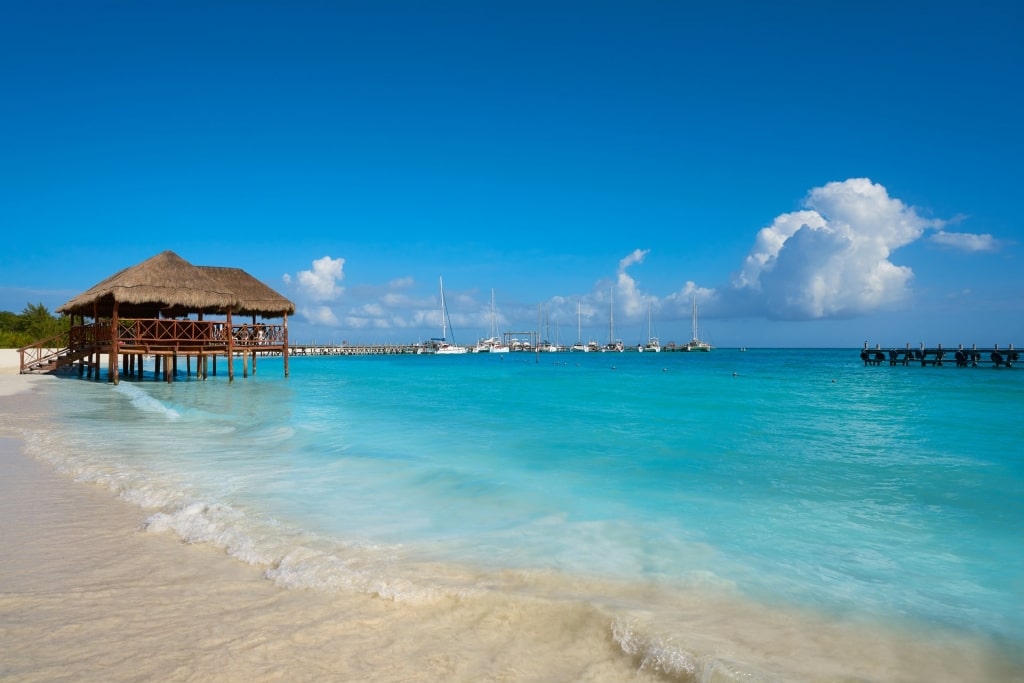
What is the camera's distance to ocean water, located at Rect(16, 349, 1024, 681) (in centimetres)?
375

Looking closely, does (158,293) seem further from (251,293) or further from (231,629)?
(231,629)

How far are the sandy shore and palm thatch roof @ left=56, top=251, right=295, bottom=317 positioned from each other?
19213 millimetres

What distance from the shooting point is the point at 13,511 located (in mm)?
5559


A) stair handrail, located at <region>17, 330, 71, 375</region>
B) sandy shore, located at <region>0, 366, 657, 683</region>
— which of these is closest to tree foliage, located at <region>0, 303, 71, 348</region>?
stair handrail, located at <region>17, 330, 71, 375</region>

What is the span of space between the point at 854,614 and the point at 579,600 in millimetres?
1739

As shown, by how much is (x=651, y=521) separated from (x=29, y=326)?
160 feet

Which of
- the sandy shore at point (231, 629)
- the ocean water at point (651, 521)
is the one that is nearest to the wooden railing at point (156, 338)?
the ocean water at point (651, 521)

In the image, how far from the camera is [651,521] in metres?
6.26

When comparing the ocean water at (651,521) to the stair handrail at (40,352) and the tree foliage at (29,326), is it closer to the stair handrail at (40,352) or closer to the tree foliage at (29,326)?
the stair handrail at (40,352)

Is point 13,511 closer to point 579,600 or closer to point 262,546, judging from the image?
point 262,546

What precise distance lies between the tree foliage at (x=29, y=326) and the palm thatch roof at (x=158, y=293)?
48.5ft

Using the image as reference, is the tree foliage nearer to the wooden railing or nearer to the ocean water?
the wooden railing

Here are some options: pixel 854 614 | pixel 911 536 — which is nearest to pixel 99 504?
pixel 854 614

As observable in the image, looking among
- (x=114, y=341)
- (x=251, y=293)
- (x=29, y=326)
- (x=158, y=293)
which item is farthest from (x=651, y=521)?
(x=29, y=326)
